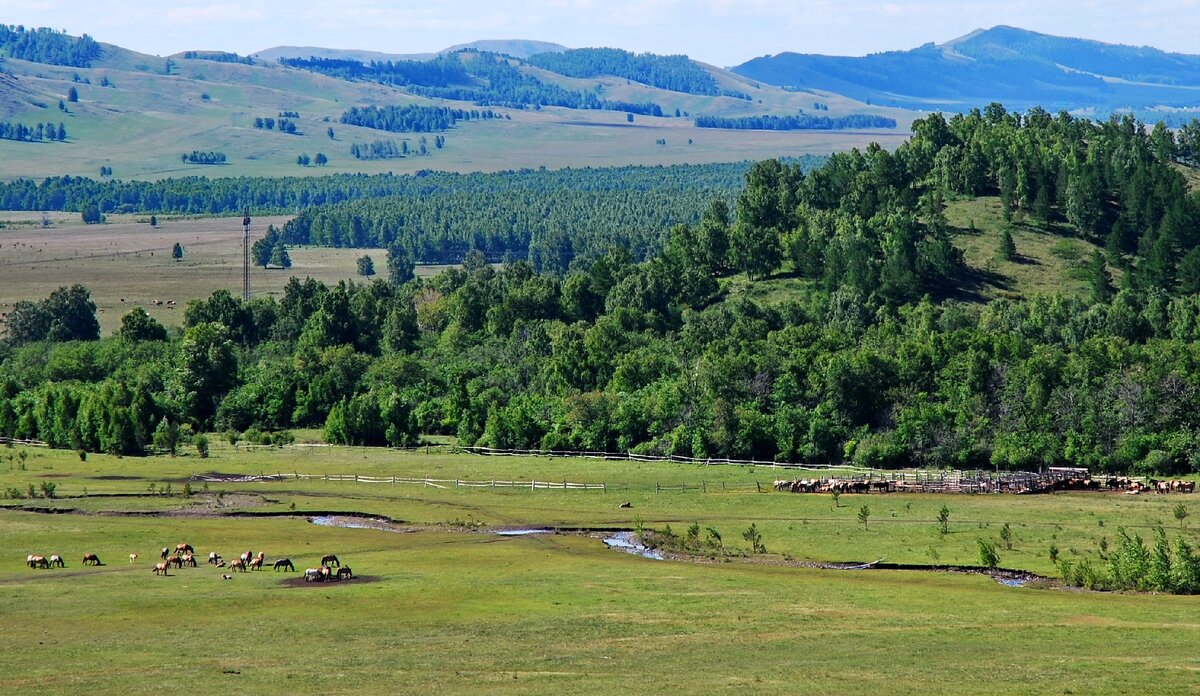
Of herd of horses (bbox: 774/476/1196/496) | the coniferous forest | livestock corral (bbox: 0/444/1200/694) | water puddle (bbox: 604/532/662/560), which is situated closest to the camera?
livestock corral (bbox: 0/444/1200/694)

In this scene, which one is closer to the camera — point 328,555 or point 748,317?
point 328,555

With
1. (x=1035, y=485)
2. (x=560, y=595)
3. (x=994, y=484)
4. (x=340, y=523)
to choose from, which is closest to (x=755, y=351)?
(x=994, y=484)

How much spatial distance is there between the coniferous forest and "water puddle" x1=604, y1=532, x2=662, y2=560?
32.8 m

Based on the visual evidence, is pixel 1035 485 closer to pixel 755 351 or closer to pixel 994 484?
pixel 994 484

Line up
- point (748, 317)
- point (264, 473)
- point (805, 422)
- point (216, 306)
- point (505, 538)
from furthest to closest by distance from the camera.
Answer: point (216, 306)
point (748, 317)
point (805, 422)
point (264, 473)
point (505, 538)

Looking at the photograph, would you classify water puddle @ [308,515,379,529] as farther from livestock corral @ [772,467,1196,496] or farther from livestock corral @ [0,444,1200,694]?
livestock corral @ [772,467,1196,496]

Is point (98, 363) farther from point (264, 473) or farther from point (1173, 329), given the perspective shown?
point (1173, 329)

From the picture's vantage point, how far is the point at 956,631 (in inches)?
2199

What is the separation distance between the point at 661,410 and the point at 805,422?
10369 mm

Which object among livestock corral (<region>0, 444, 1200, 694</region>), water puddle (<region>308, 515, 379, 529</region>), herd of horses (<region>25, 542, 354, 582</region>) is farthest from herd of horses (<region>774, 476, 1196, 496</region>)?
herd of horses (<region>25, 542, 354, 582</region>)

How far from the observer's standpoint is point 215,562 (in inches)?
2783

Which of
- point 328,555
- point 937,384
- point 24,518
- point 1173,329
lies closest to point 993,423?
point 937,384

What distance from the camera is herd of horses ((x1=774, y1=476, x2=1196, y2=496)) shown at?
9556 cm

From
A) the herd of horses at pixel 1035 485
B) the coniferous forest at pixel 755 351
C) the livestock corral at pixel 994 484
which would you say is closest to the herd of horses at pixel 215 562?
the herd of horses at pixel 1035 485
